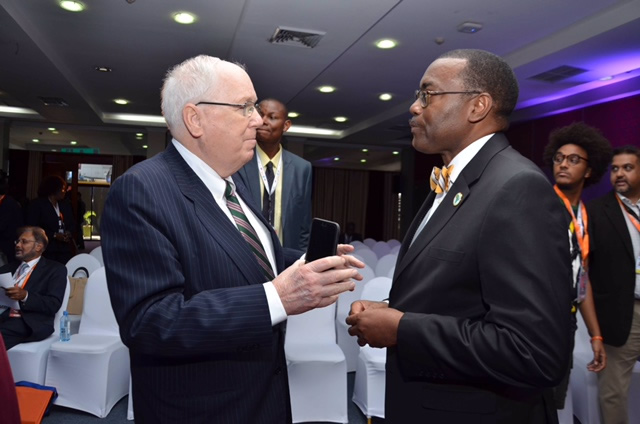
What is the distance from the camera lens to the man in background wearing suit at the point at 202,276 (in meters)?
1.09

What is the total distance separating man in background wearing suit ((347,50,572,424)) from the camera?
1.06 m

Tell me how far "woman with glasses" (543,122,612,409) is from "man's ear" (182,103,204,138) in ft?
6.86

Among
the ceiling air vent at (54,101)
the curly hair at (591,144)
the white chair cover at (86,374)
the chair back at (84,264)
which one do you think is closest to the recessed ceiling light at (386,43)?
the curly hair at (591,144)

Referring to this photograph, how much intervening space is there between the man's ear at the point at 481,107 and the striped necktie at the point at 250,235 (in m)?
0.69

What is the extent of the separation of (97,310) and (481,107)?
11.7 feet

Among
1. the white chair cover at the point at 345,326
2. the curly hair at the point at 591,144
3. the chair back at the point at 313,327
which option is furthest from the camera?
the white chair cover at the point at 345,326

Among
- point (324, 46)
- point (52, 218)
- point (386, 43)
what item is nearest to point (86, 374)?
point (52, 218)

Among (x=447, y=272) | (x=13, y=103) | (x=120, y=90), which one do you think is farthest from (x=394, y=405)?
(x=13, y=103)

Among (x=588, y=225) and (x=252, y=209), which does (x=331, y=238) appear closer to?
(x=252, y=209)

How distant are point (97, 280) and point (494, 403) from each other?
3440mm

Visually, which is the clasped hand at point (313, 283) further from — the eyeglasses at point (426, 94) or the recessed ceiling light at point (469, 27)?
the recessed ceiling light at point (469, 27)

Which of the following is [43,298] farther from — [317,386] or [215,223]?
[215,223]

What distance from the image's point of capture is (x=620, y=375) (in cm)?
281

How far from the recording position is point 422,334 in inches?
44.8
